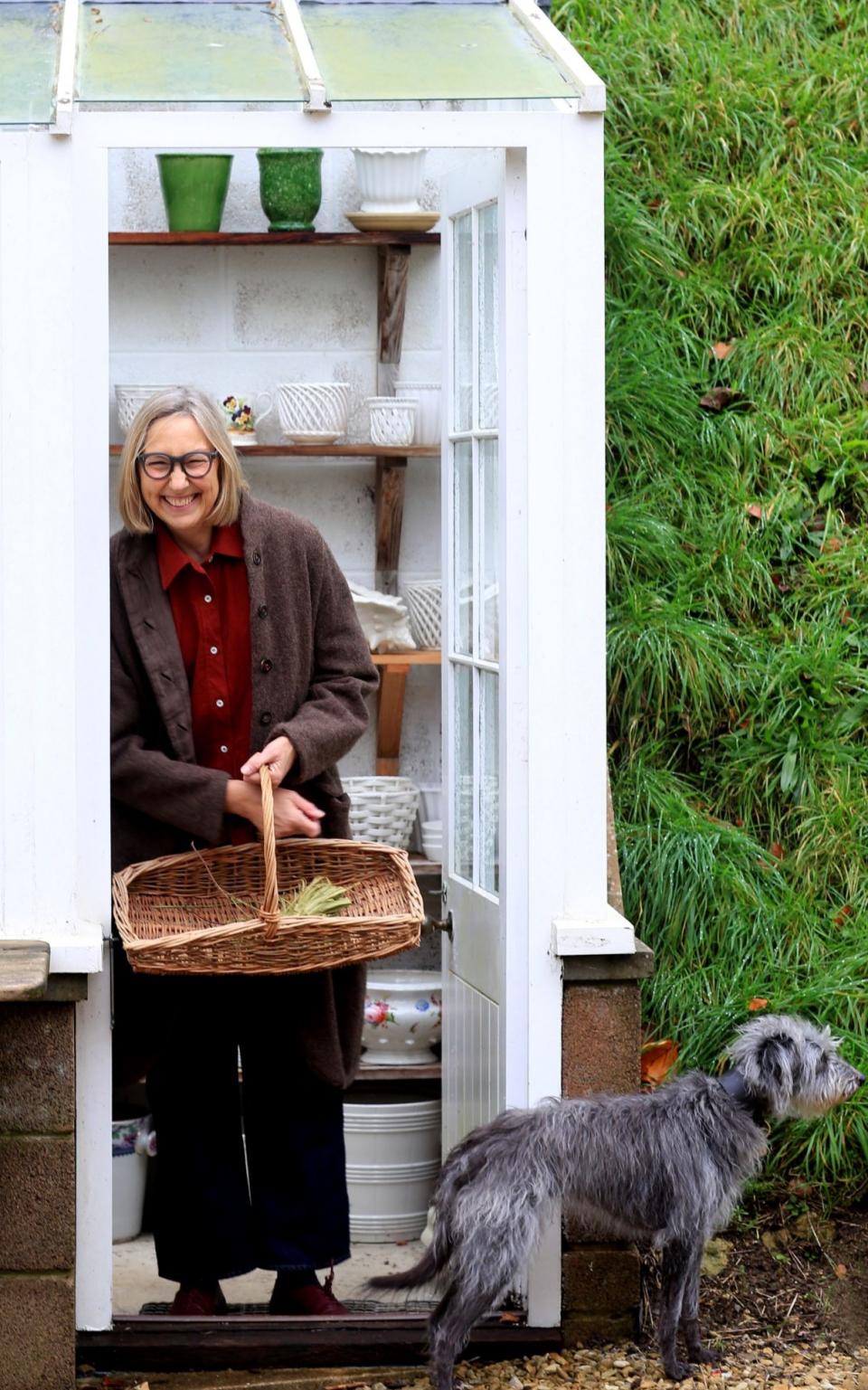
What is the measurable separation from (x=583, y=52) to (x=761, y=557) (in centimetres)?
220

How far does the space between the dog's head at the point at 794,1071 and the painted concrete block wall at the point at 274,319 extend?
2.19 metres

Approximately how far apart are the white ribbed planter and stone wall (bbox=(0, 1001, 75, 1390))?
158 centimetres

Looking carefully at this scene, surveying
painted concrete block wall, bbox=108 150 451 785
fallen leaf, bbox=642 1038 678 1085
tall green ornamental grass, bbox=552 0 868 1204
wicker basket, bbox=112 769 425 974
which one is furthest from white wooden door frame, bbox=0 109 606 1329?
painted concrete block wall, bbox=108 150 451 785

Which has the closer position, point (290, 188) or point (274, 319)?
point (290, 188)

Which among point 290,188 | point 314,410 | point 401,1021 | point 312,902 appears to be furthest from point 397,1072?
point 290,188

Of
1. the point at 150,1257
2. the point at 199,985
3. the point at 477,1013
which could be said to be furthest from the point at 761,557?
the point at 150,1257

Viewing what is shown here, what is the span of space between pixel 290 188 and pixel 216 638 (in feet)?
6.08

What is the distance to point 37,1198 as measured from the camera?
10.7 feet

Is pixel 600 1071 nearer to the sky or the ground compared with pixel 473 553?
nearer to the ground

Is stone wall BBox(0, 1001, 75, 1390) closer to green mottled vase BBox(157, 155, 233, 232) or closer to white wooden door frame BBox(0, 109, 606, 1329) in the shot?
white wooden door frame BBox(0, 109, 606, 1329)

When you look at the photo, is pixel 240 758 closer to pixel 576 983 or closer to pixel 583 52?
pixel 576 983

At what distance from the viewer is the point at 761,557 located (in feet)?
16.8

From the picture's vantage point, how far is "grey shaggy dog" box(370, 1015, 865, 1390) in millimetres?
3172

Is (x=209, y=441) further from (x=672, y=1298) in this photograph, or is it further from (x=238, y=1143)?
(x=672, y=1298)
